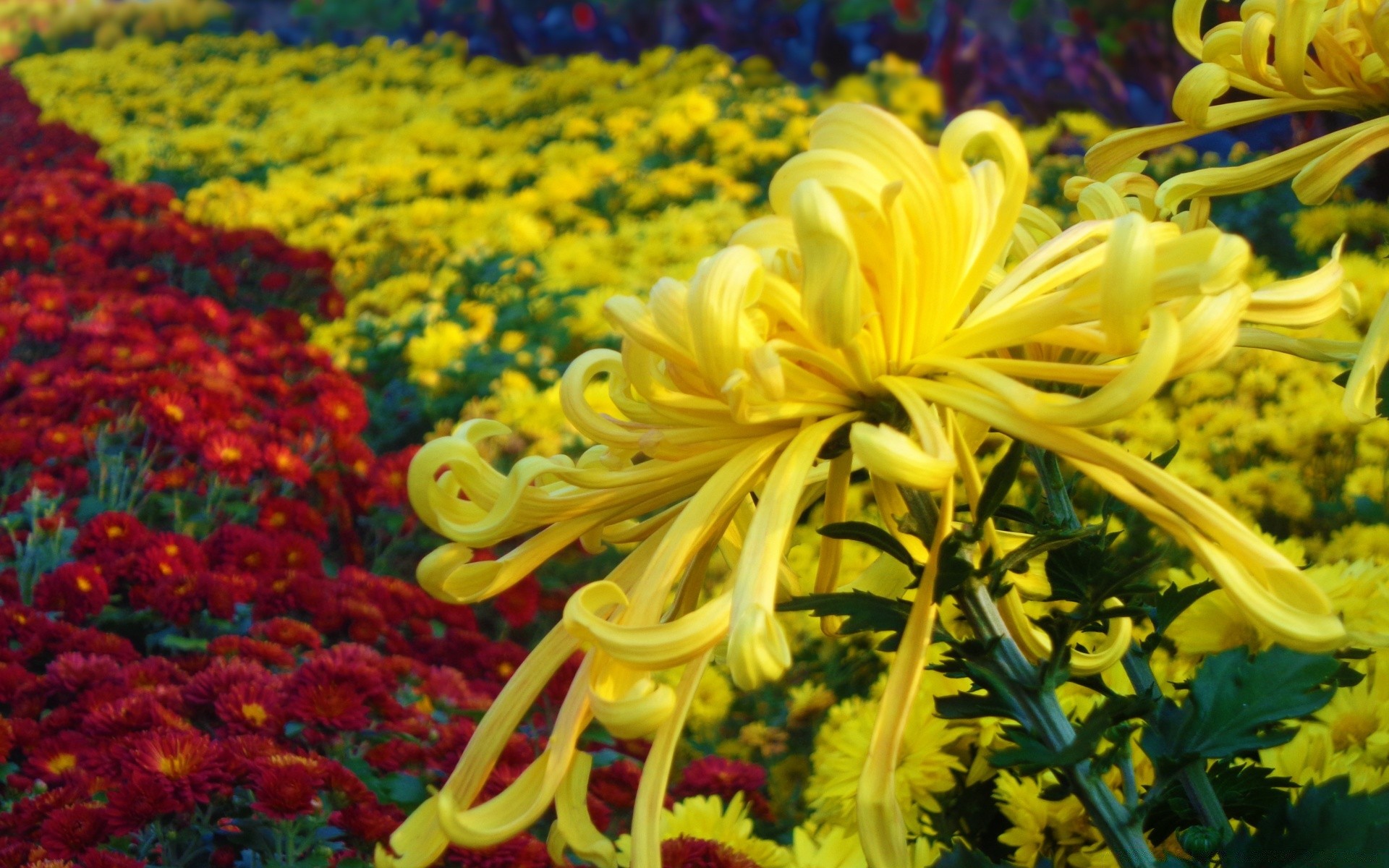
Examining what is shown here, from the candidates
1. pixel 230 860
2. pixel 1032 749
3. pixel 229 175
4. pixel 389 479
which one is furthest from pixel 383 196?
pixel 1032 749

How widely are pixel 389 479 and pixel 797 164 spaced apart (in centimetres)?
204

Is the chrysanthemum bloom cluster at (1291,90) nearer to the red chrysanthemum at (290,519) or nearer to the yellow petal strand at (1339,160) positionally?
the yellow petal strand at (1339,160)

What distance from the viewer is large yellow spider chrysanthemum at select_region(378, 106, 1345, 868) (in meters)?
0.61

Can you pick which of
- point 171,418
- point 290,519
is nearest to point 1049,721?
point 290,519

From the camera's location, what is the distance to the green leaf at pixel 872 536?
28.5 inches

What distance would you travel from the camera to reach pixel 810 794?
4.18 feet

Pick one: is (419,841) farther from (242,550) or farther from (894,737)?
(242,550)

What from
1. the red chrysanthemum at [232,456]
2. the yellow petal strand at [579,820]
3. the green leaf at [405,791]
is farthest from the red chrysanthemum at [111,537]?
the yellow petal strand at [579,820]

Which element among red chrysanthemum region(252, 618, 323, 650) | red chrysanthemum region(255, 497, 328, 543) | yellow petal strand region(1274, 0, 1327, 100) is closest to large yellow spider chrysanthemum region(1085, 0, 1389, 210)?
yellow petal strand region(1274, 0, 1327, 100)

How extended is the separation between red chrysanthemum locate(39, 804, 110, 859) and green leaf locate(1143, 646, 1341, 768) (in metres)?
1.01

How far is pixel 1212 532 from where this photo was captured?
622 mm

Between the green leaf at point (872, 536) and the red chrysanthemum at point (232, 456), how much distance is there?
1.94 m

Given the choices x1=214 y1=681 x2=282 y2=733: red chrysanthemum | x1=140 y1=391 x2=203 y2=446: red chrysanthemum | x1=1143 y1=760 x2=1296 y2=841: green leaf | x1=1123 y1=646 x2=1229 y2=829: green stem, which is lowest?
x1=214 y1=681 x2=282 y2=733: red chrysanthemum

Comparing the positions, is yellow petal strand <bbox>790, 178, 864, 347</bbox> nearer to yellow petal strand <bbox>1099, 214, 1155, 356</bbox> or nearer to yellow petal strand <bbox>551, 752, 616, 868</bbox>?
yellow petal strand <bbox>1099, 214, 1155, 356</bbox>
